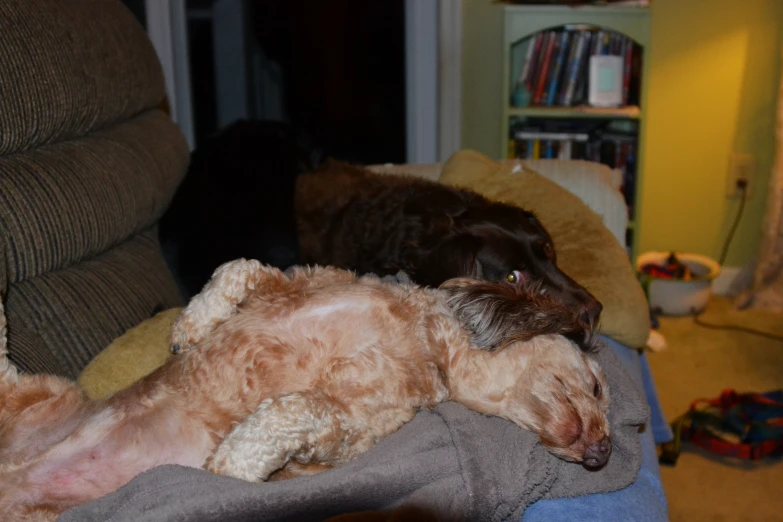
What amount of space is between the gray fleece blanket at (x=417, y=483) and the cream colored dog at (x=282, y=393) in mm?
56

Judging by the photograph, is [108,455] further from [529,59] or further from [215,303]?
[529,59]

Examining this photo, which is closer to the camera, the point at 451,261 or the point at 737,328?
the point at 451,261

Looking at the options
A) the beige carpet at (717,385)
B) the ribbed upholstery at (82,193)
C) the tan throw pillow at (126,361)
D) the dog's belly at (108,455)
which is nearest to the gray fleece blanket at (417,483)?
the dog's belly at (108,455)

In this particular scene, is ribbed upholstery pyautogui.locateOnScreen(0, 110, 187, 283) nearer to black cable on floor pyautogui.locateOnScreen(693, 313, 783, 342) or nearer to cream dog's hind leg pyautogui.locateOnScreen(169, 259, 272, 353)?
cream dog's hind leg pyautogui.locateOnScreen(169, 259, 272, 353)

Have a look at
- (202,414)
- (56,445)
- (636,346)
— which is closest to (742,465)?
(636,346)

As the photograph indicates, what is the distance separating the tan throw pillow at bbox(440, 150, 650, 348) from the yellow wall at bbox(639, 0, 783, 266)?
6.21ft

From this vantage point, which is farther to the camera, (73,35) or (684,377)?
(684,377)

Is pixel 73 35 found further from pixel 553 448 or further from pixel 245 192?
pixel 553 448

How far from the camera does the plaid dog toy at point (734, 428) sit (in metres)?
2.81

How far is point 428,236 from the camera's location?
201cm

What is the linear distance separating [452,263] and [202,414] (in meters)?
0.81

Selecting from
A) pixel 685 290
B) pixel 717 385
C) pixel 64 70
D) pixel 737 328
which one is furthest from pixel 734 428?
pixel 64 70

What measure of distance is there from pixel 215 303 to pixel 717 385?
2587 millimetres

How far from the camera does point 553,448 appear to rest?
137cm
